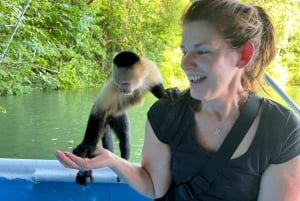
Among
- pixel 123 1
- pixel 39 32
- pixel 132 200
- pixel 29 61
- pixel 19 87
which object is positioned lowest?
pixel 132 200

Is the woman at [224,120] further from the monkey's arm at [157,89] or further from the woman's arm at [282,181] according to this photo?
the monkey's arm at [157,89]

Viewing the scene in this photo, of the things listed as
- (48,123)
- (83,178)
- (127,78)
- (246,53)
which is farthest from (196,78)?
(48,123)

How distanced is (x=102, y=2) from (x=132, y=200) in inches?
107

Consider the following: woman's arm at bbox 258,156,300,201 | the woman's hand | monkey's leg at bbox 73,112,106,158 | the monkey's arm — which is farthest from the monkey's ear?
woman's arm at bbox 258,156,300,201

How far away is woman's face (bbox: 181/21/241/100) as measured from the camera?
2.58ft

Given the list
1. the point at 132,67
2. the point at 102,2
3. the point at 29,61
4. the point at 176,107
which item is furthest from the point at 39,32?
the point at 176,107

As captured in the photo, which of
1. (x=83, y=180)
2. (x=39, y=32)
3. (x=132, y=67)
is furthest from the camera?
(x=39, y=32)

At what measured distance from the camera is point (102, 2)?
3.93 metres

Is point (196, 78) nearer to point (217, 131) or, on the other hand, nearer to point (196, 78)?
point (196, 78)

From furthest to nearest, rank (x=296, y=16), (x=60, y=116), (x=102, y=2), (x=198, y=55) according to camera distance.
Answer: (x=102, y=2) → (x=60, y=116) → (x=296, y=16) → (x=198, y=55)

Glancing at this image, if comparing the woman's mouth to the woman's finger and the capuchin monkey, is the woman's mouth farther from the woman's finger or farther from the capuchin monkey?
the capuchin monkey

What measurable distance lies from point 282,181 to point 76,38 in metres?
3.39

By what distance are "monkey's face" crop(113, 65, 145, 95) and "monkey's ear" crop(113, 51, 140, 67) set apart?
2 cm

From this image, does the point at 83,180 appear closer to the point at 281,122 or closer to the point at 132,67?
the point at 132,67
